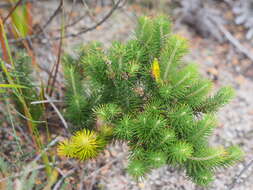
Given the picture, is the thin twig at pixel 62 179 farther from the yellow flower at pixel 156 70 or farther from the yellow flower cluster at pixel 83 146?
the yellow flower at pixel 156 70

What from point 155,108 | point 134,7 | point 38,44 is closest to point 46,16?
point 38,44

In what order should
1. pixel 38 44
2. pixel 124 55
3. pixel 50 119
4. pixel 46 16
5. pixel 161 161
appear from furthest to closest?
pixel 46 16 < pixel 38 44 < pixel 50 119 < pixel 124 55 < pixel 161 161

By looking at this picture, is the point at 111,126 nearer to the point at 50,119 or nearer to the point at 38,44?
the point at 50,119

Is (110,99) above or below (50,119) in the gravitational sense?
above

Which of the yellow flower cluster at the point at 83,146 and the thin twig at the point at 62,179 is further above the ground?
the yellow flower cluster at the point at 83,146

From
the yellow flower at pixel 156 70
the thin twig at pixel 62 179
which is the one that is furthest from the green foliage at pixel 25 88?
the yellow flower at pixel 156 70

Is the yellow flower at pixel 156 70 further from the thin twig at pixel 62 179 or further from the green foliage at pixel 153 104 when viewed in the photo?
the thin twig at pixel 62 179

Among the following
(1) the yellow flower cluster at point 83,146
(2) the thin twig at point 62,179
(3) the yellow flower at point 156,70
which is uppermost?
(3) the yellow flower at point 156,70

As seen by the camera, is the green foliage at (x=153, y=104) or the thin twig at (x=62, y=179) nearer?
the green foliage at (x=153, y=104)
